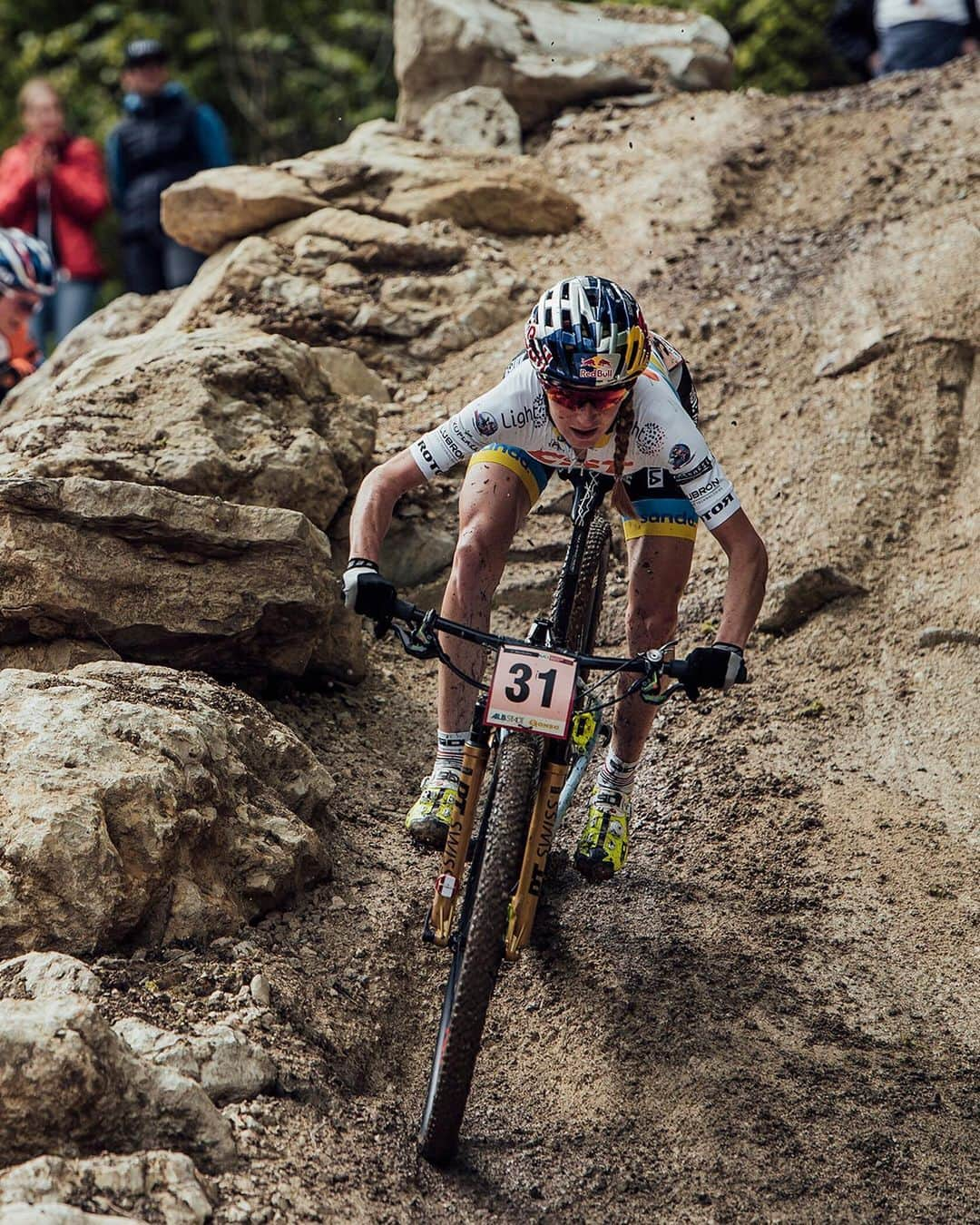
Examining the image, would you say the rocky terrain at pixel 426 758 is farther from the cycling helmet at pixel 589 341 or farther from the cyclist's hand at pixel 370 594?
the cycling helmet at pixel 589 341

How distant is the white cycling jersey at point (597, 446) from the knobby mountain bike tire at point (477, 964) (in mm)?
1164

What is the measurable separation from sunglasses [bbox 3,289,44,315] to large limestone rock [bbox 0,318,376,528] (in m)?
1.32

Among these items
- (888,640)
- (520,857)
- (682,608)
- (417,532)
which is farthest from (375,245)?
(520,857)

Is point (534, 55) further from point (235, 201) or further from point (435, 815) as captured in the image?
point (435, 815)

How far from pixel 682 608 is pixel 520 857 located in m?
3.50

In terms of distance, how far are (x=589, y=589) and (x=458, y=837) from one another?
113 centimetres

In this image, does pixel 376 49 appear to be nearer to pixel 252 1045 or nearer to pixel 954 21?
pixel 954 21

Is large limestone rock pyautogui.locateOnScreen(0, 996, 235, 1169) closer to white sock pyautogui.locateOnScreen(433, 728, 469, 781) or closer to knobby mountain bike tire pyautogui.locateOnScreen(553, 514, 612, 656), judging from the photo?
white sock pyautogui.locateOnScreen(433, 728, 469, 781)

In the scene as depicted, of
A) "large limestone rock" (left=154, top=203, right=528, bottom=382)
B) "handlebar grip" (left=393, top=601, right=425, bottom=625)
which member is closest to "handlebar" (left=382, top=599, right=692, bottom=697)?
"handlebar grip" (left=393, top=601, right=425, bottom=625)

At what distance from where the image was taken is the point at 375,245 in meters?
8.98

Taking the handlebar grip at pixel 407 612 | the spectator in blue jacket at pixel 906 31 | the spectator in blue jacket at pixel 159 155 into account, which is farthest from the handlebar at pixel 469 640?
the spectator in blue jacket at pixel 906 31

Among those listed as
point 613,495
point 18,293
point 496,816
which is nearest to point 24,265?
point 18,293

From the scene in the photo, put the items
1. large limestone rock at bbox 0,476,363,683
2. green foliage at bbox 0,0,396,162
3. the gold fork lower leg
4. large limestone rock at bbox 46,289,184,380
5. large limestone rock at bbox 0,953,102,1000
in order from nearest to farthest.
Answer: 1. large limestone rock at bbox 0,953,102,1000
2. the gold fork lower leg
3. large limestone rock at bbox 0,476,363,683
4. large limestone rock at bbox 46,289,184,380
5. green foliage at bbox 0,0,396,162

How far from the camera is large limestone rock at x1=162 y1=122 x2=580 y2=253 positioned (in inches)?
361
